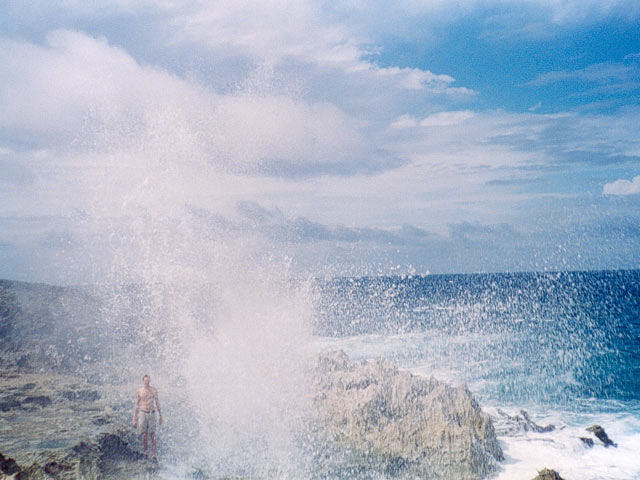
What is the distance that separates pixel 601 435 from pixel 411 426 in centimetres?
854

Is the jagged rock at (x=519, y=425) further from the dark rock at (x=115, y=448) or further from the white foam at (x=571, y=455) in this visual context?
the dark rock at (x=115, y=448)

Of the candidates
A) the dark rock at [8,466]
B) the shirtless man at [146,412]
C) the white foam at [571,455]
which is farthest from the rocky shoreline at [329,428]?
the shirtless man at [146,412]

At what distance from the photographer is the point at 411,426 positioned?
14852mm

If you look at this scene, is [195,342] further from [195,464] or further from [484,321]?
[484,321]

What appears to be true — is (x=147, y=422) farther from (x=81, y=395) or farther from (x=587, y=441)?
(x=587, y=441)

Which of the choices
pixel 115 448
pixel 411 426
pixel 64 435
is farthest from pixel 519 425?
pixel 64 435

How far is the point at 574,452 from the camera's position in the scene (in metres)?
15.7

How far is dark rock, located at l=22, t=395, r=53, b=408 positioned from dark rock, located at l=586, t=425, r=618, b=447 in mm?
22237

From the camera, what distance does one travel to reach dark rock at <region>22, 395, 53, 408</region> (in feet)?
55.4

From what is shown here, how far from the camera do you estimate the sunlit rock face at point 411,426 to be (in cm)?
1364

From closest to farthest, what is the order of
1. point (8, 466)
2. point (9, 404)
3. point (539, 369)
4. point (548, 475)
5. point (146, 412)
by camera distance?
1. point (8, 466)
2. point (548, 475)
3. point (146, 412)
4. point (9, 404)
5. point (539, 369)

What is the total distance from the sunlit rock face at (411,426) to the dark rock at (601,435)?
5187mm

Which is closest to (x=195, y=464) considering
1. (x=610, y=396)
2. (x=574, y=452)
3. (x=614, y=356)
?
(x=574, y=452)

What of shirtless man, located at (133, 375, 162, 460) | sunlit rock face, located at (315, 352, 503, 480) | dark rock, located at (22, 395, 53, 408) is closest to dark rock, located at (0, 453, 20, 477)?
shirtless man, located at (133, 375, 162, 460)
